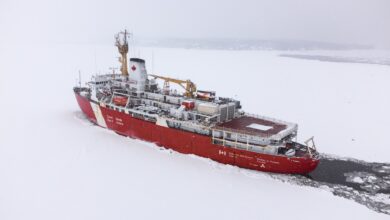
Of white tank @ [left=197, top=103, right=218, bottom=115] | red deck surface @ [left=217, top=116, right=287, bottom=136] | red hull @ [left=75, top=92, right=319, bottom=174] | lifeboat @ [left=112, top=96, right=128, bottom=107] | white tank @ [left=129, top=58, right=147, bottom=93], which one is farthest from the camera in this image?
white tank @ [left=129, top=58, right=147, bottom=93]

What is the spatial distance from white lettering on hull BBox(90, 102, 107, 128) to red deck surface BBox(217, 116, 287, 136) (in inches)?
425

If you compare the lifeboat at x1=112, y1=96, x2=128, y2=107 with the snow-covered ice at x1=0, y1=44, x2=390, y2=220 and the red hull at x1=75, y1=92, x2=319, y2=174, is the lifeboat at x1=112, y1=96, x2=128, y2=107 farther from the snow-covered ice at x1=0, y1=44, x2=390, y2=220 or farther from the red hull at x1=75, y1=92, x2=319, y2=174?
the snow-covered ice at x1=0, y1=44, x2=390, y2=220

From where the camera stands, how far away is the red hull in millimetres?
18250

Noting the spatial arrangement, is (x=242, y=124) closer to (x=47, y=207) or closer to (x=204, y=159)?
(x=204, y=159)

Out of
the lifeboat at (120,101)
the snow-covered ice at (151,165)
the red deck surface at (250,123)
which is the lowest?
the snow-covered ice at (151,165)

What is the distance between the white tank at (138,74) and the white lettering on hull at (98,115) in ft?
11.6

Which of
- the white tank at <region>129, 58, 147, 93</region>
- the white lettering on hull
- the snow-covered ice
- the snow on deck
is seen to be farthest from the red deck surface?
the white lettering on hull

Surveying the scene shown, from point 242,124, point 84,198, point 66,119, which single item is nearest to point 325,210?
Result: point 242,124

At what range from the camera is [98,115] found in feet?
87.7

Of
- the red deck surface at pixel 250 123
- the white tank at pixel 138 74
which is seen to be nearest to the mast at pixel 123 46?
the white tank at pixel 138 74

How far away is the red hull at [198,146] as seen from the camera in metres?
18.2

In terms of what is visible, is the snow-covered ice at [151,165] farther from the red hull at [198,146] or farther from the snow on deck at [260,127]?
the snow on deck at [260,127]

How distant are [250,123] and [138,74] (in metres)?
10.1

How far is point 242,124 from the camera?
21297 mm
